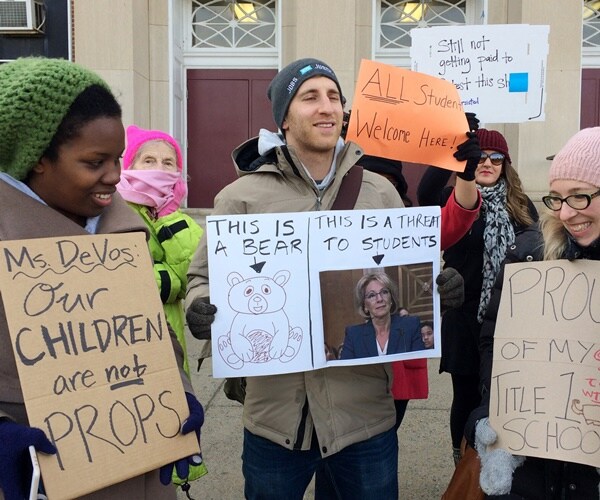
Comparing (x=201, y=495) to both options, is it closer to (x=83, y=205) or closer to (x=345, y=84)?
(x=83, y=205)

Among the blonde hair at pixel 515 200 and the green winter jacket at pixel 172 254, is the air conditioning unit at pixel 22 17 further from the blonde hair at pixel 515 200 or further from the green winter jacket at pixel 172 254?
the blonde hair at pixel 515 200

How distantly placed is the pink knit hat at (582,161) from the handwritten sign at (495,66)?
1.34 m

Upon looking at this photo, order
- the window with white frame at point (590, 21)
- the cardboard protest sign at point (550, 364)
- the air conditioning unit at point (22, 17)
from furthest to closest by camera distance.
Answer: the window with white frame at point (590, 21), the air conditioning unit at point (22, 17), the cardboard protest sign at point (550, 364)

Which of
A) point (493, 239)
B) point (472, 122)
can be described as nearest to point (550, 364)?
point (472, 122)

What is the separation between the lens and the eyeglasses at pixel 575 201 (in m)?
1.86

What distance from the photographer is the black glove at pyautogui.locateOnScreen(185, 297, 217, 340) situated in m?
2.07

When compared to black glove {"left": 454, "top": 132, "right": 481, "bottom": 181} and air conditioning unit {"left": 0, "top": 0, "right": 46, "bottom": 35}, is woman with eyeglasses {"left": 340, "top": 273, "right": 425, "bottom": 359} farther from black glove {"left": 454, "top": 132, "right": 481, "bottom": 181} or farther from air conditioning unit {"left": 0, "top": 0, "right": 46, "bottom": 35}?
air conditioning unit {"left": 0, "top": 0, "right": 46, "bottom": 35}

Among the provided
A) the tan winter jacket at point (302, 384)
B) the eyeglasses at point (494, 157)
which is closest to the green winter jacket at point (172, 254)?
the tan winter jacket at point (302, 384)

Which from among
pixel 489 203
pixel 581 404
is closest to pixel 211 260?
pixel 581 404

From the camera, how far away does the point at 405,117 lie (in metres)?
2.54

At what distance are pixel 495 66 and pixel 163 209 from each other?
1813 millimetres

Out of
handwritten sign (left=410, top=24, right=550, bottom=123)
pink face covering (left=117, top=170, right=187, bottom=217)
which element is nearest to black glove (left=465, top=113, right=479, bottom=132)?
handwritten sign (left=410, top=24, right=550, bottom=123)

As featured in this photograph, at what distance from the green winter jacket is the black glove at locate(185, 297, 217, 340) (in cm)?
85

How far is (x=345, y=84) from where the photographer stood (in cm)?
741
